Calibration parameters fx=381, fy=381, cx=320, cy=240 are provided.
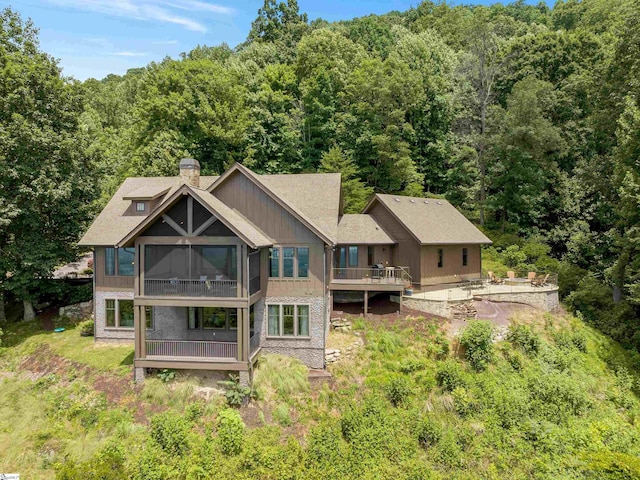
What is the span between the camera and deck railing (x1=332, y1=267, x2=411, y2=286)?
21094mm

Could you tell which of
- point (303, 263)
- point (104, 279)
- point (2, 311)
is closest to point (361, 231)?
point (303, 263)

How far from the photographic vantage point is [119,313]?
64.1 ft

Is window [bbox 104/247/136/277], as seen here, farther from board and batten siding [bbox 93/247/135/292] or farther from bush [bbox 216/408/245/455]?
bush [bbox 216/408/245/455]

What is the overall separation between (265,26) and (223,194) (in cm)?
4871

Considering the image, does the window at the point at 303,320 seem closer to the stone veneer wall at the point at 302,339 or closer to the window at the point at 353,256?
the stone veneer wall at the point at 302,339

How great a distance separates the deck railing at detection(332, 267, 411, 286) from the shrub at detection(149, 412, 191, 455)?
10941 millimetres

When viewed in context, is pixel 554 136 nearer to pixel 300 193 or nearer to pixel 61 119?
pixel 300 193

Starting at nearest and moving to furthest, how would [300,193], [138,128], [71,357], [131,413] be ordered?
[131,413]
[71,357]
[300,193]
[138,128]

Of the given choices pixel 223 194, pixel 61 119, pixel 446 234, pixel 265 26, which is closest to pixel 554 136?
pixel 446 234

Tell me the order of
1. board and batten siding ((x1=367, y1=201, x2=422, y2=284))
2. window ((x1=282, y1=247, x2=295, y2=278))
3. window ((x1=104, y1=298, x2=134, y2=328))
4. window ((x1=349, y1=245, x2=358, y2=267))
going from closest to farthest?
1. window ((x1=282, y1=247, x2=295, y2=278))
2. window ((x1=104, y1=298, x2=134, y2=328))
3. window ((x1=349, y1=245, x2=358, y2=267))
4. board and batten siding ((x1=367, y1=201, x2=422, y2=284))

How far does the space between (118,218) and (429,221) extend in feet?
60.9

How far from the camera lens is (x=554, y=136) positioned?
3238 centimetres

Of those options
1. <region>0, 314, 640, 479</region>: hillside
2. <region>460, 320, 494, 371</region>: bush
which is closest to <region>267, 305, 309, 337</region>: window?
<region>0, 314, 640, 479</region>: hillside

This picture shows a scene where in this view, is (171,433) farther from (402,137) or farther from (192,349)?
(402,137)
